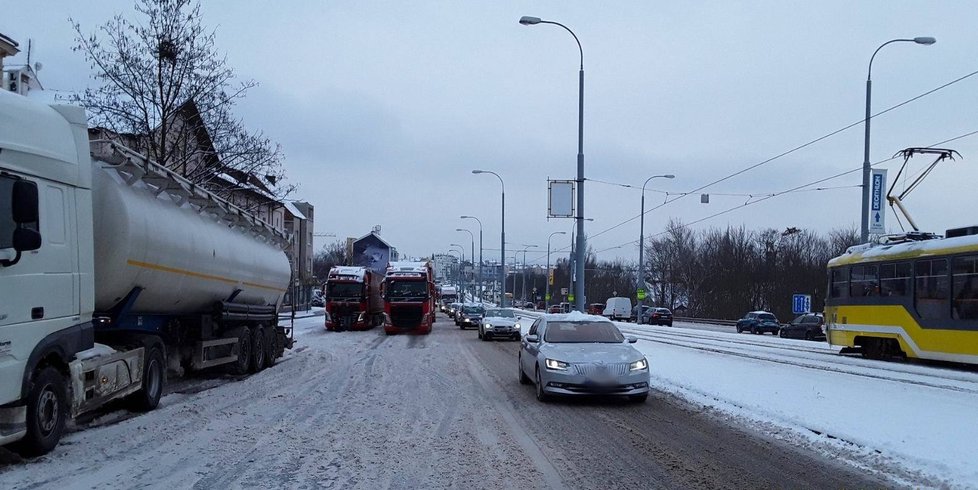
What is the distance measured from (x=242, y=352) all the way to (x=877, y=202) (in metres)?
25.0

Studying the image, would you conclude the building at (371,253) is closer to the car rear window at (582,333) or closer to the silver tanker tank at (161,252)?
the silver tanker tank at (161,252)

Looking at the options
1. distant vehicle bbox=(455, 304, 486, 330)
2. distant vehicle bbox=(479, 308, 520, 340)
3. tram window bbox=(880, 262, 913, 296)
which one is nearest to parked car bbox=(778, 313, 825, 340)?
distant vehicle bbox=(455, 304, 486, 330)

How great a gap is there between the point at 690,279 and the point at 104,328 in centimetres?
7732

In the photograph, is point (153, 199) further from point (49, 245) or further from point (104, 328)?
point (49, 245)

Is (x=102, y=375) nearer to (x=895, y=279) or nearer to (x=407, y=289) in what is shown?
(x=895, y=279)

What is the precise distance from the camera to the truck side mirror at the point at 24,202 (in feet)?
23.3

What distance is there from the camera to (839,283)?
23.8m

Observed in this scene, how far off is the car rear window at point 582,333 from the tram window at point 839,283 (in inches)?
495

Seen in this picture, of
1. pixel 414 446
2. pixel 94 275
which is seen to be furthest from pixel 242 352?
pixel 414 446

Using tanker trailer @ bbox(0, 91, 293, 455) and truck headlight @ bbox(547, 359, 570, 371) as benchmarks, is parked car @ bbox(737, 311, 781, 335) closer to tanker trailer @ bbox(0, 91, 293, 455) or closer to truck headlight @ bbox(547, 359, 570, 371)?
tanker trailer @ bbox(0, 91, 293, 455)

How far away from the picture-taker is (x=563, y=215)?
24.6 meters

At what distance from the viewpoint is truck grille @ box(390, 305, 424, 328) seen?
38.5 meters

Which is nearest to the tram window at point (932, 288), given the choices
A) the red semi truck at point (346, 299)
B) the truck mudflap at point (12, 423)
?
the truck mudflap at point (12, 423)

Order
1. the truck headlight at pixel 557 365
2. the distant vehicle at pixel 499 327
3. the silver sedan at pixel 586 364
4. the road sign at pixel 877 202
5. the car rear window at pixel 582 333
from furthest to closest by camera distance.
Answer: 1. the distant vehicle at pixel 499 327
2. the road sign at pixel 877 202
3. the car rear window at pixel 582 333
4. the truck headlight at pixel 557 365
5. the silver sedan at pixel 586 364
